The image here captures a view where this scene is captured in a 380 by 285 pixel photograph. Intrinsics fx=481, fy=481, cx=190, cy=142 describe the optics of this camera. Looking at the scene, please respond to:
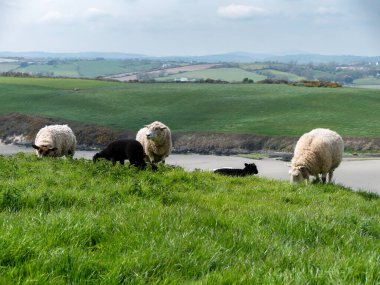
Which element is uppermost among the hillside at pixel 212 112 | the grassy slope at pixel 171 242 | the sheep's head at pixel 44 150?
the grassy slope at pixel 171 242

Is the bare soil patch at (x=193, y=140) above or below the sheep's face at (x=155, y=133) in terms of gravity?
below

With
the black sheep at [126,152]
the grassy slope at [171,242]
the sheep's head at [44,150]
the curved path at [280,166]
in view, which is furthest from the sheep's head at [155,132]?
the grassy slope at [171,242]

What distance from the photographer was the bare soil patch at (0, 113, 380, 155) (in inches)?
1496

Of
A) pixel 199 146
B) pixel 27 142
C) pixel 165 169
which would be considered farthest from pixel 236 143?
pixel 165 169

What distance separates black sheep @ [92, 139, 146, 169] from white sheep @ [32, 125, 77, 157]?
4.12 metres

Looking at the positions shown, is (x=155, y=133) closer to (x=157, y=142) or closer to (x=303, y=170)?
(x=157, y=142)

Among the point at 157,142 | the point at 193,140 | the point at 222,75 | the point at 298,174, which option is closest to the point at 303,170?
the point at 298,174

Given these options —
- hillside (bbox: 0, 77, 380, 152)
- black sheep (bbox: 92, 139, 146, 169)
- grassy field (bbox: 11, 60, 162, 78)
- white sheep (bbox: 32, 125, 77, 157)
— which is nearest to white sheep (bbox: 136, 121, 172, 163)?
black sheep (bbox: 92, 139, 146, 169)

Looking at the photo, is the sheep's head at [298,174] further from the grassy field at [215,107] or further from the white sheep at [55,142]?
the grassy field at [215,107]

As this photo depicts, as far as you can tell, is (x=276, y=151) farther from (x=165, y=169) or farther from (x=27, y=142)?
(x=165, y=169)

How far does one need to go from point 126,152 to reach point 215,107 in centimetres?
3984

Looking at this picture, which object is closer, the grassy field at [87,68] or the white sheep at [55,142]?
the white sheep at [55,142]

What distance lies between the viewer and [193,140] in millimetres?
41594

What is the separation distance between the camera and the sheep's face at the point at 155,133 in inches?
687
